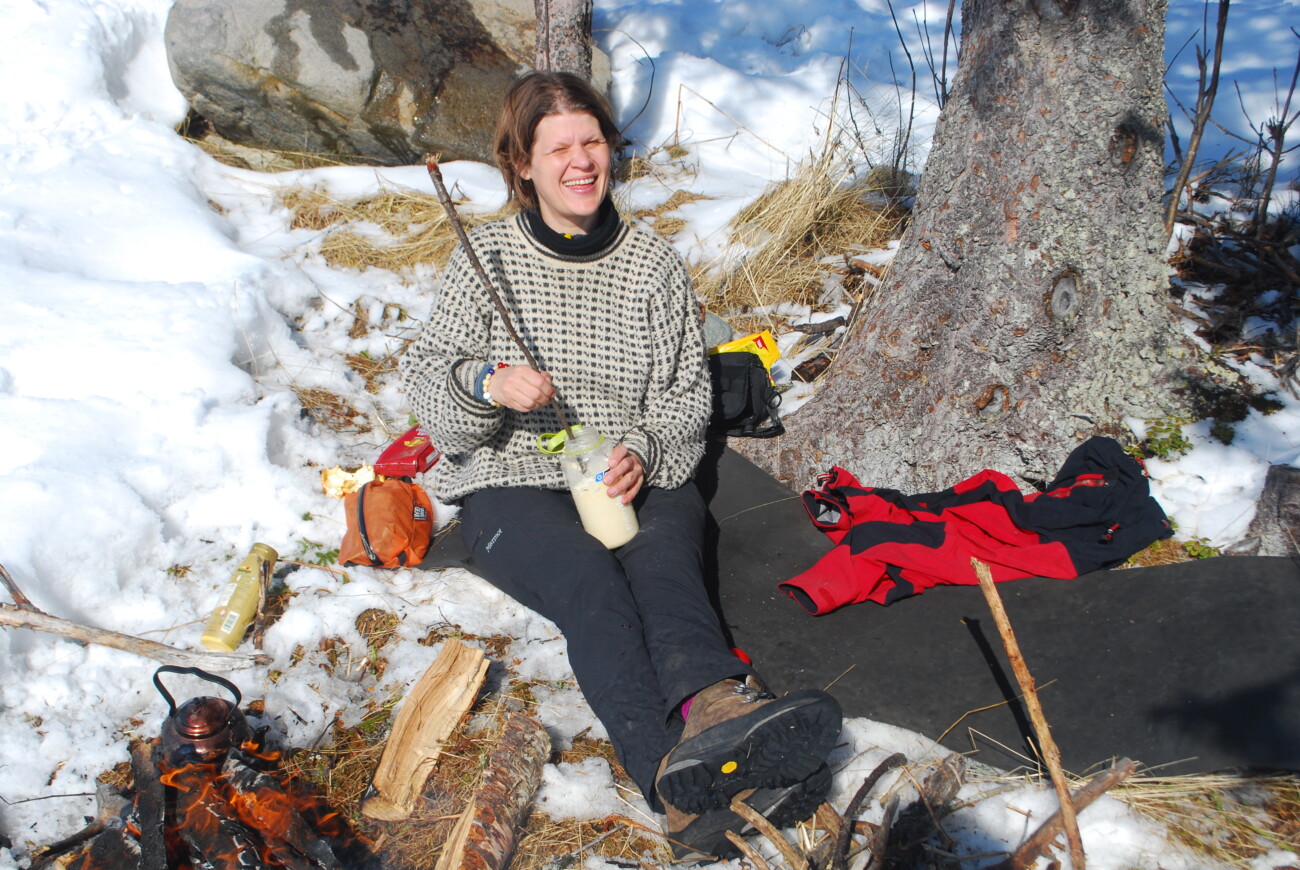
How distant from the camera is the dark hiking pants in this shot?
80.7 inches

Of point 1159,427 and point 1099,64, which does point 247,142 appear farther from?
point 1159,427

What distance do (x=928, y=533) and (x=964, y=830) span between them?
1049mm

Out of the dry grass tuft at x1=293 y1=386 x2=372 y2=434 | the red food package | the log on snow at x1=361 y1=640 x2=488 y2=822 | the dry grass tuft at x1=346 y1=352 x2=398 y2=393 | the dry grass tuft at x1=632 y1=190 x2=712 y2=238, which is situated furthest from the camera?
the dry grass tuft at x1=632 y1=190 x2=712 y2=238

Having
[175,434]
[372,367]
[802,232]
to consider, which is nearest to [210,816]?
[175,434]

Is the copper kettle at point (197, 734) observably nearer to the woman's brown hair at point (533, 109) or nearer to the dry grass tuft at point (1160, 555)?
the woman's brown hair at point (533, 109)

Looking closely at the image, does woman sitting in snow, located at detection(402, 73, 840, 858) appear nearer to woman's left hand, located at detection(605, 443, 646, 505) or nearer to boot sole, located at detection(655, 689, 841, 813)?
woman's left hand, located at detection(605, 443, 646, 505)

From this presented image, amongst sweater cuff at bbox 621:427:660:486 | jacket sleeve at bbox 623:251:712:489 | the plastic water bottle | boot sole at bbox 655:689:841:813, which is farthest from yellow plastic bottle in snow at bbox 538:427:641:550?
boot sole at bbox 655:689:841:813

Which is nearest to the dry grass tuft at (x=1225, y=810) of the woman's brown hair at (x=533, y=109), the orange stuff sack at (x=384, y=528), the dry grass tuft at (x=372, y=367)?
the orange stuff sack at (x=384, y=528)

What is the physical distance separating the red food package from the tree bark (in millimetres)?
2778

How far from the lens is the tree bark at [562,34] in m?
5.04

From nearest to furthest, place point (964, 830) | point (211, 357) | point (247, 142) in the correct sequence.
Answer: point (964, 830)
point (211, 357)
point (247, 142)

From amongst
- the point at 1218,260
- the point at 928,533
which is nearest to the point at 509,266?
the point at 928,533

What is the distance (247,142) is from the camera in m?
5.57

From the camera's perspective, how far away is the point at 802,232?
4906mm
